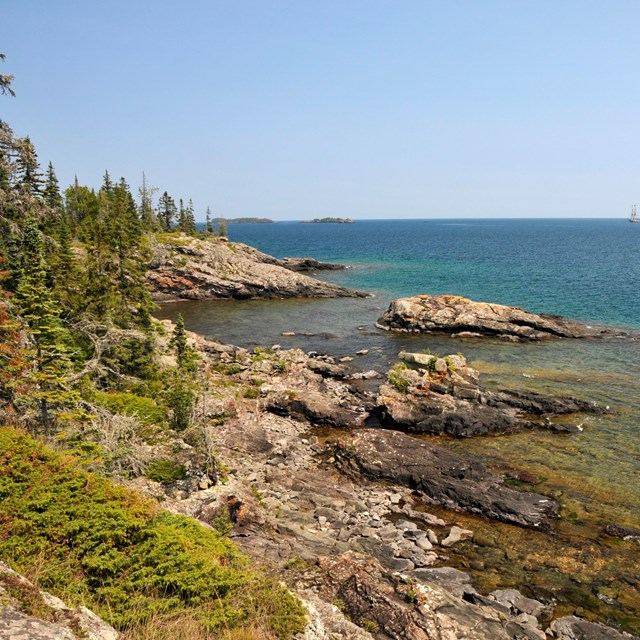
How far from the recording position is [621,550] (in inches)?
768

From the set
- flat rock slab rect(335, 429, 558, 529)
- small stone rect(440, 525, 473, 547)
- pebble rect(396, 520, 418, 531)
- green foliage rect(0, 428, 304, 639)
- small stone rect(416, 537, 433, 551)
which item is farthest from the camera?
flat rock slab rect(335, 429, 558, 529)

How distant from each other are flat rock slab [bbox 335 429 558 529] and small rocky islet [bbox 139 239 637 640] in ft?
0.24

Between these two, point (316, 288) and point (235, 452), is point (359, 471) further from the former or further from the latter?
point (316, 288)

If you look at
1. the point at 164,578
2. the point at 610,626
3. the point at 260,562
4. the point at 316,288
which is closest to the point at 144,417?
the point at 260,562

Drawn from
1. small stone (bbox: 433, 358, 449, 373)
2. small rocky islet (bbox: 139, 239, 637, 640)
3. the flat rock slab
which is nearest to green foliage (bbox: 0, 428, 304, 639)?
small rocky islet (bbox: 139, 239, 637, 640)

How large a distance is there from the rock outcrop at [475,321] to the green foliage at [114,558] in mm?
50188

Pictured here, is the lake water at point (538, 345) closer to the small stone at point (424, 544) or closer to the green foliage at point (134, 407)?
the small stone at point (424, 544)

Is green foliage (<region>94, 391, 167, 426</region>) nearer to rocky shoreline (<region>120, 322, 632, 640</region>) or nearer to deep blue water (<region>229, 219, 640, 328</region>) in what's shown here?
rocky shoreline (<region>120, 322, 632, 640</region>)

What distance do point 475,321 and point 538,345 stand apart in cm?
820

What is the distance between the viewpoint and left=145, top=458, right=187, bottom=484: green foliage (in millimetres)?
20688

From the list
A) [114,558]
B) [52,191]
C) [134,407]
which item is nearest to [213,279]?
[52,191]

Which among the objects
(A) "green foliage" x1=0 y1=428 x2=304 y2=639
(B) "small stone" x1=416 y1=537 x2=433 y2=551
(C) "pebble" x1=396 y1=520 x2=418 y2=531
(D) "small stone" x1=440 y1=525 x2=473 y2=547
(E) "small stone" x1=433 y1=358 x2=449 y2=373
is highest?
(A) "green foliage" x1=0 y1=428 x2=304 y2=639

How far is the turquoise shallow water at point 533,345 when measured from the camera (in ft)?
87.0

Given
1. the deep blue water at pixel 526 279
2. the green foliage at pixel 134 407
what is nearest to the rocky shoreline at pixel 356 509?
the green foliage at pixel 134 407
